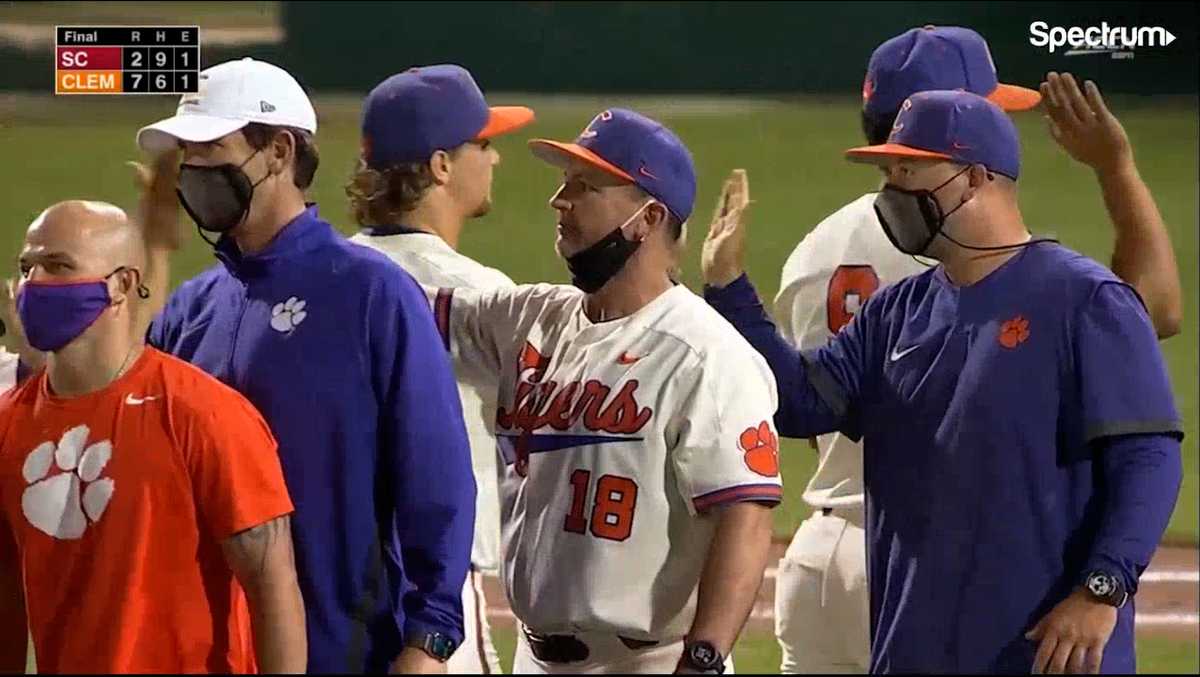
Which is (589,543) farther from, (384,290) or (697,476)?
(384,290)

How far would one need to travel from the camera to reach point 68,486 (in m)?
2.31

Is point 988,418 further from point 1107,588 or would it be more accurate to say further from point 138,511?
point 138,511

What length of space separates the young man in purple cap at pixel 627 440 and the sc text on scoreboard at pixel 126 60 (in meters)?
1.19

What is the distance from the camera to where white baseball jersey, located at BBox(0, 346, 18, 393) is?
10.6ft

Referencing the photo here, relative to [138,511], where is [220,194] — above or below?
above

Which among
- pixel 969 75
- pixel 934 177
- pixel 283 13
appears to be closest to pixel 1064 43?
pixel 969 75

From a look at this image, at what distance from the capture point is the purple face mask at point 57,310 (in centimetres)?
230

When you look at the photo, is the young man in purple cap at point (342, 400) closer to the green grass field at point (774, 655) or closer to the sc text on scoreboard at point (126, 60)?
the sc text on scoreboard at point (126, 60)

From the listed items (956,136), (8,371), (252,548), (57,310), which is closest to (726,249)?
(956,136)

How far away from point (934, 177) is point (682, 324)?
474mm

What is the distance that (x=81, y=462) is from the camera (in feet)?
7.57

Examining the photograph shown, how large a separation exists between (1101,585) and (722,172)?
367 inches

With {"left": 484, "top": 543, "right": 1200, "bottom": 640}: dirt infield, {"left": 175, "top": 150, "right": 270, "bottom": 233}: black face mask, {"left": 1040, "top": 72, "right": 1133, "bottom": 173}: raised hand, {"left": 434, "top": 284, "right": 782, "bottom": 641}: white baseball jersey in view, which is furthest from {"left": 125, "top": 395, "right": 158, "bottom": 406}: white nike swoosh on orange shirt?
{"left": 484, "top": 543, "right": 1200, "bottom": 640}: dirt infield

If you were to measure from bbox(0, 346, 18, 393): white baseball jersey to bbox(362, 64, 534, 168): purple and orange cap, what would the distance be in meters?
0.73
